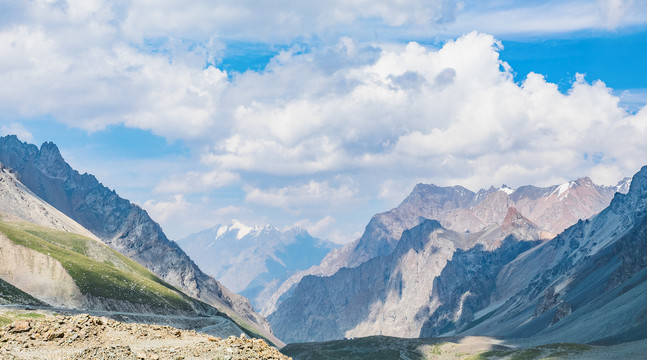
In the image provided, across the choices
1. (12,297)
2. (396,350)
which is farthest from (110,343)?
(396,350)

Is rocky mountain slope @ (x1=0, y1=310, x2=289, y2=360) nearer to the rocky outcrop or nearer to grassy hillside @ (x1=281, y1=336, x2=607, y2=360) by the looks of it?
grassy hillside @ (x1=281, y1=336, x2=607, y2=360)

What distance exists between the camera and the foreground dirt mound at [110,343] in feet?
108

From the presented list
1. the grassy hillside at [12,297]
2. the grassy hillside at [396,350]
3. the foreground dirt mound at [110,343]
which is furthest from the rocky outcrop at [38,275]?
the foreground dirt mound at [110,343]

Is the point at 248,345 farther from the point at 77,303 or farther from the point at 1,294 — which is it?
the point at 77,303

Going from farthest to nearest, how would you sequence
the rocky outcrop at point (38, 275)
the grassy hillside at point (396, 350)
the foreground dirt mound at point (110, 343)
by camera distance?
1. the grassy hillside at point (396, 350)
2. the rocky outcrop at point (38, 275)
3. the foreground dirt mound at point (110, 343)

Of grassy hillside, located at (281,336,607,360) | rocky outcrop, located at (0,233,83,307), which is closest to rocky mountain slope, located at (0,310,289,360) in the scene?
grassy hillside, located at (281,336,607,360)

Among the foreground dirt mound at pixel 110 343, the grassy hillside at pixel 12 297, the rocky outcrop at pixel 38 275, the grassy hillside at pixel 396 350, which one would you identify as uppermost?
the rocky outcrop at pixel 38 275

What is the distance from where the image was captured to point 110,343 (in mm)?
39188

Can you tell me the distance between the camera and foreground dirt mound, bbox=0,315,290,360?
32875mm

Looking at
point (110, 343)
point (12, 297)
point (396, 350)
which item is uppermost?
point (12, 297)

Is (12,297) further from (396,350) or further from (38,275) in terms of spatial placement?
(396,350)

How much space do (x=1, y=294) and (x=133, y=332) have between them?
89.1m

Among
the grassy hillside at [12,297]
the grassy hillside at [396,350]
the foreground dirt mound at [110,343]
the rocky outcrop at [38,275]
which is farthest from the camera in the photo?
the grassy hillside at [396,350]

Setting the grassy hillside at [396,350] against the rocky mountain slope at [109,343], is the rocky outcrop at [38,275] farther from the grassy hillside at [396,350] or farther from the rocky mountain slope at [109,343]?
the rocky mountain slope at [109,343]
